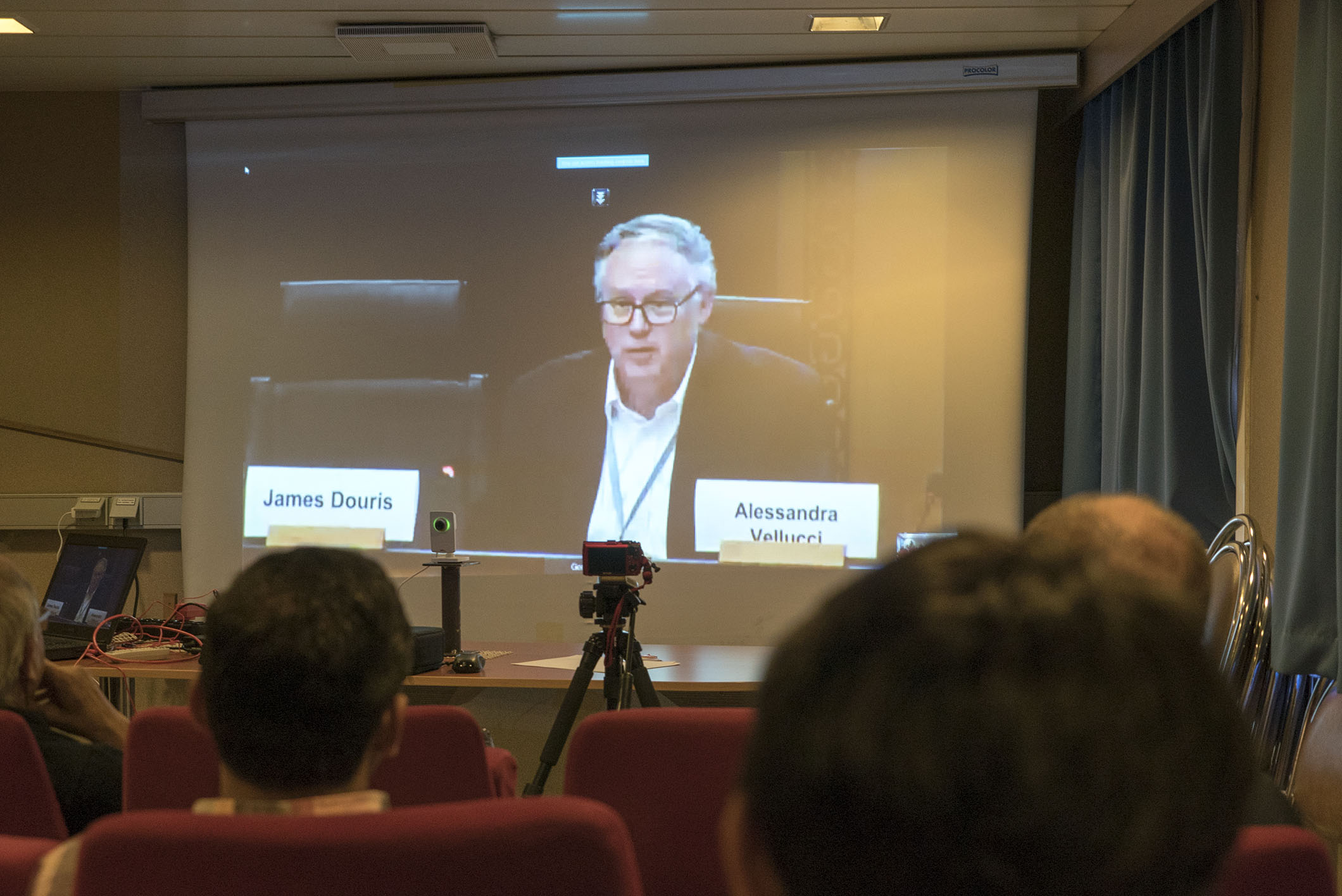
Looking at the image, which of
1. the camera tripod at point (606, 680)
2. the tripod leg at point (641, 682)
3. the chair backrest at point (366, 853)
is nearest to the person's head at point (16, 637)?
the chair backrest at point (366, 853)

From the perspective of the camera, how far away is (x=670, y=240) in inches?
181

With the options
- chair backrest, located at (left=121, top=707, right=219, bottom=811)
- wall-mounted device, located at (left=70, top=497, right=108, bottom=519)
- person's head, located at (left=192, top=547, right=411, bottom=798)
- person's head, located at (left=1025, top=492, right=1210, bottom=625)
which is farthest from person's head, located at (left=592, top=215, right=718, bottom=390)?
person's head, located at (left=192, top=547, right=411, bottom=798)

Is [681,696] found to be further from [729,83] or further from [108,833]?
[108,833]

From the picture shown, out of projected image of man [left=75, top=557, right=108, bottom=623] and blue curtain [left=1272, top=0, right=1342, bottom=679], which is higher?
blue curtain [left=1272, top=0, right=1342, bottom=679]

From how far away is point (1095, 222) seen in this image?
440 centimetres

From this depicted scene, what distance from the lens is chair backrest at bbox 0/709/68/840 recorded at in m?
1.36

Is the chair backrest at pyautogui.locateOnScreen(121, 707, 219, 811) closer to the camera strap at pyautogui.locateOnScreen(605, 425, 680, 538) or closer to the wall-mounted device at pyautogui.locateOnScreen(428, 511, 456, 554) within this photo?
the wall-mounted device at pyautogui.locateOnScreen(428, 511, 456, 554)

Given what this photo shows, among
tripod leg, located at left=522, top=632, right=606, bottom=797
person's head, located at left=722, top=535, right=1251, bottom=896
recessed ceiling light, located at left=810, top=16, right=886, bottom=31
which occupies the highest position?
A: recessed ceiling light, located at left=810, top=16, right=886, bottom=31

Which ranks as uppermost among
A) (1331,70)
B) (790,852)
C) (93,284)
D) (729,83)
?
(729,83)

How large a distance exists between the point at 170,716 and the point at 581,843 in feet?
3.17

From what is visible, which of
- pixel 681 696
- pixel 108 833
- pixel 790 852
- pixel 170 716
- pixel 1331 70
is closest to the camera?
pixel 790 852

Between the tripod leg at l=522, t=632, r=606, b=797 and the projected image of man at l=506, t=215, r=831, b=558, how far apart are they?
1816 mm

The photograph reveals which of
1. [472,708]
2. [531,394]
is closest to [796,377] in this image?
[531,394]

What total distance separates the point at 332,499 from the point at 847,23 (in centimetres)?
297
